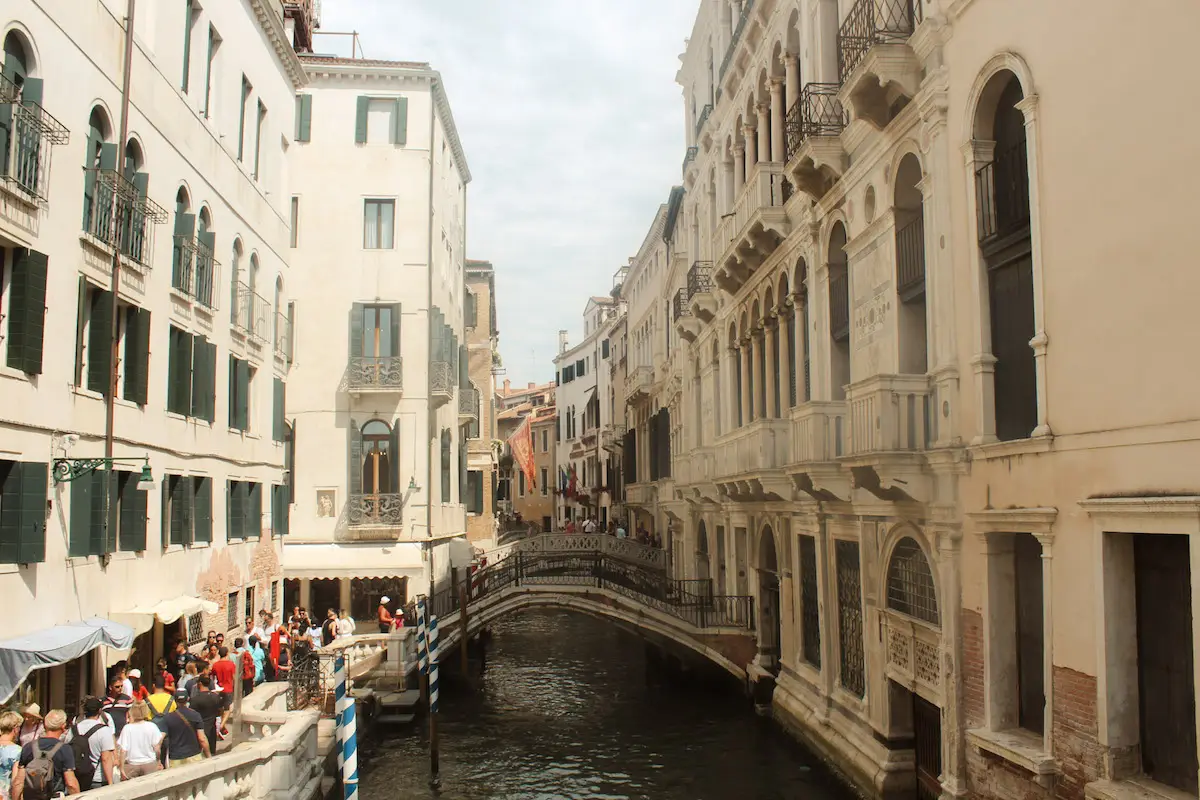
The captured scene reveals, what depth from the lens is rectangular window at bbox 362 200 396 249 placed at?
29.6 meters

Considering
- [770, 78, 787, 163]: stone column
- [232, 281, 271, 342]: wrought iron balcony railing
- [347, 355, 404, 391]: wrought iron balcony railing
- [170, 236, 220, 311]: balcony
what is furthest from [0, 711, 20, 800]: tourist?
[347, 355, 404, 391]: wrought iron balcony railing

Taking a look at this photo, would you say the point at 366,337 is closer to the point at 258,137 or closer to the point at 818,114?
the point at 258,137

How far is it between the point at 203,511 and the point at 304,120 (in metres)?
14.2

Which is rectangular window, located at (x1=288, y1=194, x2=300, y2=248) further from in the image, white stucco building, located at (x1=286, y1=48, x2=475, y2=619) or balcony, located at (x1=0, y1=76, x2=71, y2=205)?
balcony, located at (x1=0, y1=76, x2=71, y2=205)

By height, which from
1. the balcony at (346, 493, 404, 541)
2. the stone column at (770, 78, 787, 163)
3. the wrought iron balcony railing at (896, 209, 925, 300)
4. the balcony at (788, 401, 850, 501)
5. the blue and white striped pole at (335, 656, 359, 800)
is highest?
the stone column at (770, 78, 787, 163)

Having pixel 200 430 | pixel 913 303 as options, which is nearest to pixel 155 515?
pixel 200 430

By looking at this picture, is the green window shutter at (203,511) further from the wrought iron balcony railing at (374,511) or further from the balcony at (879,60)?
the balcony at (879,60)

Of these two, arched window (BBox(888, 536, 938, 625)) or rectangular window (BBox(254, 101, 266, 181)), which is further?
rectangular window (BBox(254, 101, 266, 181))

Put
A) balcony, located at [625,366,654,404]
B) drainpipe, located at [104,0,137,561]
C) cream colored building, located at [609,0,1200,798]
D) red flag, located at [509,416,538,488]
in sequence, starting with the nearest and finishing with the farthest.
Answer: cream colored building, located at [609,0,1200,798] < drainpipe, located at [104,0,137,561] < balcony, located at [625,366,654,404] < red flag, located at [509,416,538,488]

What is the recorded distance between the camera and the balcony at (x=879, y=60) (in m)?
12.4

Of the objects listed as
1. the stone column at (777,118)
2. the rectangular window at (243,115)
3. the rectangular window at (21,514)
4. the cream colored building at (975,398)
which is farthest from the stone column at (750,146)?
the rectangular window at (21,514)

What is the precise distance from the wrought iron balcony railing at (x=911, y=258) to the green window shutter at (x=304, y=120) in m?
20.3

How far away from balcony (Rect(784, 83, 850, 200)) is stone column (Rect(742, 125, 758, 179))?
4.71 metres

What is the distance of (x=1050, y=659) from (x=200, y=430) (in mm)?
13906
